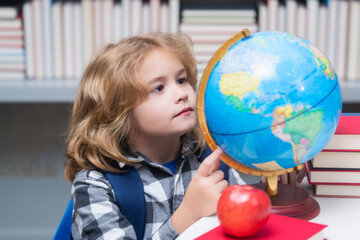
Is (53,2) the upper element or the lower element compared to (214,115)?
upper

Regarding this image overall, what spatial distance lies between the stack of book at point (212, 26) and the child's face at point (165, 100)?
568 millimetres

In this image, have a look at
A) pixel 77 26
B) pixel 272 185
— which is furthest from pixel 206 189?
pixel 77 26

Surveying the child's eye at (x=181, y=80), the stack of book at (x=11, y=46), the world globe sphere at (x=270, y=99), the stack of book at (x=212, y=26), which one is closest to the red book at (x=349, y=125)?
the world globe sphere at (x=270, y=99)

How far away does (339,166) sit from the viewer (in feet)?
3.24

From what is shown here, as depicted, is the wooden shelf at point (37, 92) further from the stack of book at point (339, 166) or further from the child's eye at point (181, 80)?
the stack of book at point (339, 166)

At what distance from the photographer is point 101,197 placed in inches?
41.2

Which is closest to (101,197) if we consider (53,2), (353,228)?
(353,228)

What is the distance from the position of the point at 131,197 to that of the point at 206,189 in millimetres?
234

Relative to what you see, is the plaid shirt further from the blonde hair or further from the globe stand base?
the globe stand base

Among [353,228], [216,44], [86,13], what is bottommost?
[353,228]

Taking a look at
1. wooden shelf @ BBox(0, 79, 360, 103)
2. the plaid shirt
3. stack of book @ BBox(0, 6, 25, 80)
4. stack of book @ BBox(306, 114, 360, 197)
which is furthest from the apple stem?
stack of book @ BBox(0, 6, 25, 80)

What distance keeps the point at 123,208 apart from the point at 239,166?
0.34 m

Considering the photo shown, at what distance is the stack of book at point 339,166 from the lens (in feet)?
3.19

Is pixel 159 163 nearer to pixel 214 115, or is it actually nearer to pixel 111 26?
pixel 214 115
